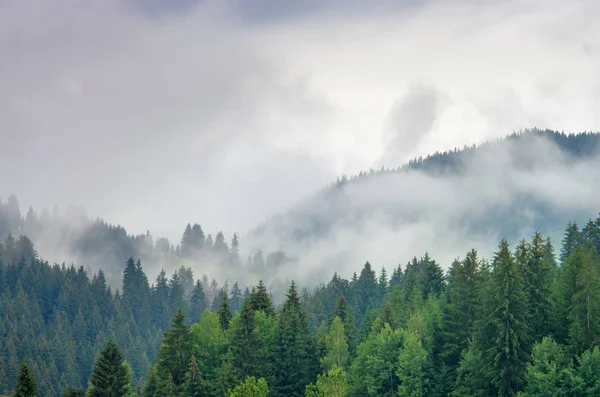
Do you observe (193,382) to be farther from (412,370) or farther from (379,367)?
(412,370)

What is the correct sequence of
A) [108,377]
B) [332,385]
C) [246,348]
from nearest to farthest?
[332,385]
[108,377]
[246,348]

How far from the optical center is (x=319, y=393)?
82.8m

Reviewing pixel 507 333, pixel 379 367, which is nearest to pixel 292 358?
pixel 379 367

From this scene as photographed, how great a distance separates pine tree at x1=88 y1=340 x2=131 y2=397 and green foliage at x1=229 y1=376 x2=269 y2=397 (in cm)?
1591

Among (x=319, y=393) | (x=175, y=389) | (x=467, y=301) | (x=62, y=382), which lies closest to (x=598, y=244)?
(x=467, y=301)

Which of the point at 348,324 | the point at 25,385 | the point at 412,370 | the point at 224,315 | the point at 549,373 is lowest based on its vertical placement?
the point at 549,373

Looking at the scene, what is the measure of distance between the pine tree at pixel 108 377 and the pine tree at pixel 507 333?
140 feet

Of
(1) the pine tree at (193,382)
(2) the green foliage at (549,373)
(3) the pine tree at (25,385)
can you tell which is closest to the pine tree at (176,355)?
(1) the pine tree at (193,382)

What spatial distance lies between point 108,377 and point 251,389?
18616mm

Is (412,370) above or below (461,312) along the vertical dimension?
below

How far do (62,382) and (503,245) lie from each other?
5851 inches

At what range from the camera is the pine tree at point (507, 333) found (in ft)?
247

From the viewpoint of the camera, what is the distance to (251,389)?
83500 millimetres

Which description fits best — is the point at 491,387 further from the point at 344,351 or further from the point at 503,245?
the point at 344,351
